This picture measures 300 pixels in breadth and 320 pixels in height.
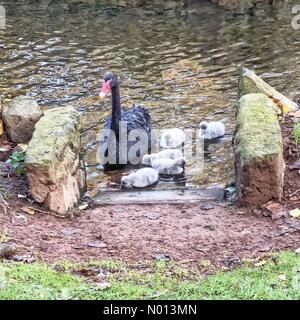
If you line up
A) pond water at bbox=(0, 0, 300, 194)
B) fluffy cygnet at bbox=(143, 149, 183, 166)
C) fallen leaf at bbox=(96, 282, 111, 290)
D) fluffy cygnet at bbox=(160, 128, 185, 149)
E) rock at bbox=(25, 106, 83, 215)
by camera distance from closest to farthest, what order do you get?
fallen leaf at bbox=(96, 282, 111, 290)
rock at bbox=(25, 106, 83, 215)
fluffy cygnet at bbox=(143, 149, 183, 166)
fluffy cygnet at bbox=(160, 128, 185, 149)
pond water at bbox=(0, 0, 300, 194)

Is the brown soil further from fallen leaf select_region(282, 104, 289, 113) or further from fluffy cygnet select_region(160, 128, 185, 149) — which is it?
fluffy cygnet select_region(160, 128, 185, 149)

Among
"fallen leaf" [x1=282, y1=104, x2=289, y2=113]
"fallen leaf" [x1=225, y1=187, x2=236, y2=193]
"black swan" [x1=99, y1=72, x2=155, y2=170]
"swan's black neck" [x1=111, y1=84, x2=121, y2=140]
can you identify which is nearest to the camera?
"fallen leaf" [x1=225, y1=187, x2=236, y2=193]

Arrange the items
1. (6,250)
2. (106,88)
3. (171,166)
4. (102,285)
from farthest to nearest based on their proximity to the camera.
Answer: (106,88) < (171,166) < (6,250) < (102,285)

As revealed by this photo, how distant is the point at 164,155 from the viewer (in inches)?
344

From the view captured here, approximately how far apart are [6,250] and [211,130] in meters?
4.61

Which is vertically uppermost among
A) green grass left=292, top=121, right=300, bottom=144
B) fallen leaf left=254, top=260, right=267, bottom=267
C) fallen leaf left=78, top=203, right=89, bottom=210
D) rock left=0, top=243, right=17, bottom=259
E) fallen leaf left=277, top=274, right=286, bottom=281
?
green grass left=292, top=121, right=300, bottom=144

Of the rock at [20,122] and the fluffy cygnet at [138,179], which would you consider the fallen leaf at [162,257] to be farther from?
the rock at [20,122]

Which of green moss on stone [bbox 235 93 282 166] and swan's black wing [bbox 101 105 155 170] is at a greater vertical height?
green moss on stone [bbox 235 93 282 166]

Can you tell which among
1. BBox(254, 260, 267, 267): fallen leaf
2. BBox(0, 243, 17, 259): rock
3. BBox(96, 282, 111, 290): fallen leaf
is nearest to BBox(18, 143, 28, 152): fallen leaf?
BBox(0, 243, 17, 259): rock

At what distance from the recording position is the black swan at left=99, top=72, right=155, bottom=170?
902 centimetres

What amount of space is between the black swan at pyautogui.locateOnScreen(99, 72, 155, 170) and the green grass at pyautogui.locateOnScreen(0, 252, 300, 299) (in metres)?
3.84

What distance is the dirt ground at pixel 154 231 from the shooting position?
18.0 ft

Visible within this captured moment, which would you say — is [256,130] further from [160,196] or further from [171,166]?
[171,166]

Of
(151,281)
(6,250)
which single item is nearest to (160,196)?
(6,250)
